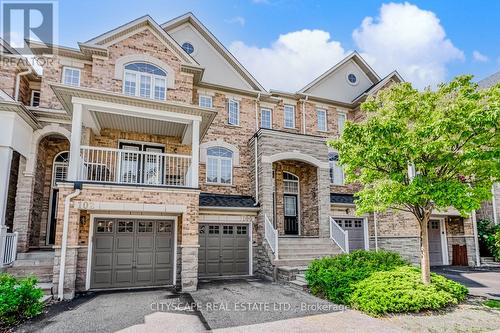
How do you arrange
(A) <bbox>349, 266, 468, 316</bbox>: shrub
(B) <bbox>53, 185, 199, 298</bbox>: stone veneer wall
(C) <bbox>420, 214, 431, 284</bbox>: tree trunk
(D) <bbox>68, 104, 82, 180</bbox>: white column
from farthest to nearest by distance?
(D) <bbox>68, 104, 82, 180</bbox>: white column → (B) <bbox>53, 185, 199, 298</bbox>: stone veneer wall → (C) <bbox>420, 214, 431, 284</bbox>: tree trunk → (A) <bbox>349, 266, 468, 316</bbox>: shrub

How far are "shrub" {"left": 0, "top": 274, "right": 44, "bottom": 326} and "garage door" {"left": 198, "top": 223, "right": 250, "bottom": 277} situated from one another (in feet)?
19.9

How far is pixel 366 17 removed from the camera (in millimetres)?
9758

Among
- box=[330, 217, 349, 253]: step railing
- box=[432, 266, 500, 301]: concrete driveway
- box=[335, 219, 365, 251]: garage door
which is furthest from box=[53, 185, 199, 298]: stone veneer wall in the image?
box=[432, 266, 500, 301]: concrete driveway

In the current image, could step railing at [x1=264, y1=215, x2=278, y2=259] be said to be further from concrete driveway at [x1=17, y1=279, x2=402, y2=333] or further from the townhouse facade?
concrete driveway at [x1=17, y1=279, x2=402, y2=333]

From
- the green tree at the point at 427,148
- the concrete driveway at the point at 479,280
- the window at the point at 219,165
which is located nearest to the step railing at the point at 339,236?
the concrete driveway at the point at 479,280

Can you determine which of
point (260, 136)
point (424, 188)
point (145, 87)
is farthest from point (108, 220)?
point (424, 188)

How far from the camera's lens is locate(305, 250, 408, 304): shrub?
829cm

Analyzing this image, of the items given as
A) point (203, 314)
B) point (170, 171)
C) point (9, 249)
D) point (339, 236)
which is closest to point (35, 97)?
point (170, 171)

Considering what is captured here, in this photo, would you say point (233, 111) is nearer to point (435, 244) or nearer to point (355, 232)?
point (355, 232)

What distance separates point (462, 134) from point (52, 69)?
14.3m

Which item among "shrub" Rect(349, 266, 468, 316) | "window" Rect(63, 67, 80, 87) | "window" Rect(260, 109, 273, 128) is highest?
"window" Rect(63, 67, 80, 87)

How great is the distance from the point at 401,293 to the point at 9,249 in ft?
37.3

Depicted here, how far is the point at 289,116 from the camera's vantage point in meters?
17.0

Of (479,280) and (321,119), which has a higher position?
(321,119)
